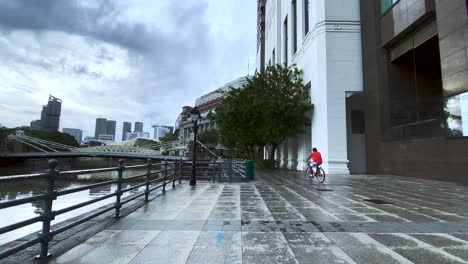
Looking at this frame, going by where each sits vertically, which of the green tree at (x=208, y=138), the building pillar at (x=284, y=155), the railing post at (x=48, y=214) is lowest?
the railing post at (x=48, y=214)

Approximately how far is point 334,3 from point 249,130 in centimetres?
1222

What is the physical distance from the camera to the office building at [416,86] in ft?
44.7

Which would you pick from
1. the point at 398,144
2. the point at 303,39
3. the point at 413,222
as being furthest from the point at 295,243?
the point at 303,39

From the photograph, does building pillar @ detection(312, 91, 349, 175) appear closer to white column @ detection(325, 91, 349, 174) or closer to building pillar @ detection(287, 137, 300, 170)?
white column @ detection(325, 91, 349, 174)

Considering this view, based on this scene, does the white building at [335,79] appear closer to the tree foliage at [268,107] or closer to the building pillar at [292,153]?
the tree foliage at [268,107]

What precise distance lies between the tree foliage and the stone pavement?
1672cm

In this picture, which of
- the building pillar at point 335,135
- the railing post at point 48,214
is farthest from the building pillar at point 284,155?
the railing post at point 48,214

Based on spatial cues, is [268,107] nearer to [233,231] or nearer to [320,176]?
[320,176]

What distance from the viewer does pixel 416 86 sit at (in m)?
19.4

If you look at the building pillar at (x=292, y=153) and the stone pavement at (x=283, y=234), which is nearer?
the stone pavement at (x=283, y=234)

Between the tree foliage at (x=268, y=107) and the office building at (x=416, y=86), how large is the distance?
5592mm

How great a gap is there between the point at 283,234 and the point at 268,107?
2012cm

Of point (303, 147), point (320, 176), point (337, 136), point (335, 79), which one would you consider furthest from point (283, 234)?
point (303, 147)

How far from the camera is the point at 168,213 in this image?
6793 mm
